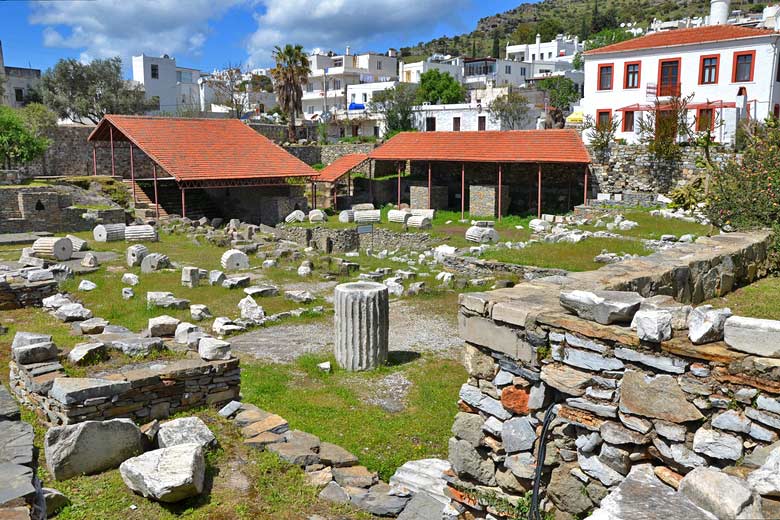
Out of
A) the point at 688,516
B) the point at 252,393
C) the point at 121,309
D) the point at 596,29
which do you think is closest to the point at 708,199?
the point at 252,393

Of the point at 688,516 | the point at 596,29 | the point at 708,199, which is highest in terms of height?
the point at 596,29

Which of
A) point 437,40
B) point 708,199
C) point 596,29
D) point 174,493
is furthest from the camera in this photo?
point 437,40

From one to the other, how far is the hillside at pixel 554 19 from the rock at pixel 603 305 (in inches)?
Answer: 3981

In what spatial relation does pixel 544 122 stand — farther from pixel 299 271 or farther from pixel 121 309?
pixel 121 309

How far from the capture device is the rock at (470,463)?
551 cm

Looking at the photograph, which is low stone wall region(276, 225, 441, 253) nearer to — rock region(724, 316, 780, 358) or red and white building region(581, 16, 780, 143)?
red and white building region(581, 16, 780, 143)

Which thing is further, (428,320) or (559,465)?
(428,320)

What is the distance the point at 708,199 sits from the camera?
1276 cm

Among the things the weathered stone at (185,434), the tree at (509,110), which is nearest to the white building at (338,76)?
the tree at (509,110)

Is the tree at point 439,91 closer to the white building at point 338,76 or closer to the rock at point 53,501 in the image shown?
the white building at point 338,76

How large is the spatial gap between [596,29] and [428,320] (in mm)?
103186

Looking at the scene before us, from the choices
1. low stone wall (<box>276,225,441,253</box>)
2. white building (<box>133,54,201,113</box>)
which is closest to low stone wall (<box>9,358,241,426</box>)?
low stone wall (<box>276,225,441,253</box>)

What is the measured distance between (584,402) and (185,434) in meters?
4.09

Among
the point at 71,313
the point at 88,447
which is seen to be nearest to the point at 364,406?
the point at 88,447
